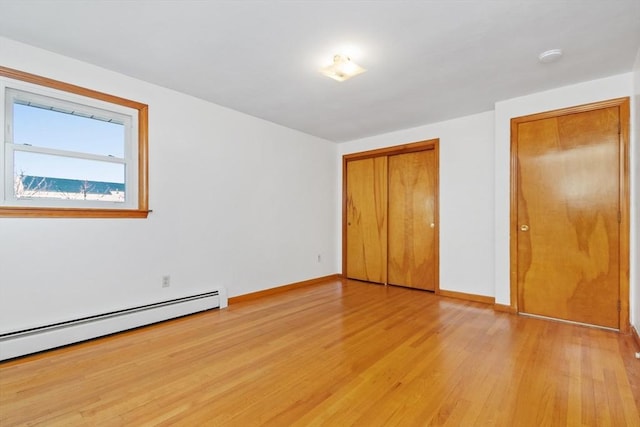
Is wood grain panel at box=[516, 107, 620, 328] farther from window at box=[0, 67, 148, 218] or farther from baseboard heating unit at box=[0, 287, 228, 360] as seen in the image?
window at box=[0, 67, 148, 218]

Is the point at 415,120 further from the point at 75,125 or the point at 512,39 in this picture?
the point at 75,125

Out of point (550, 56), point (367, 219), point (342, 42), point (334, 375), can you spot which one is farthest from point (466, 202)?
point (334, 375)

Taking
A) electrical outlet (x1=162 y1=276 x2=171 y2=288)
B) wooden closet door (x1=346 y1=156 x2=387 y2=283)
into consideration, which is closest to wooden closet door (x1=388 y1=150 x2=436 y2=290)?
wooden closet door (x1=346 y1=156 x2=387 y2=283)

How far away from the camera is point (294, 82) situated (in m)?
2.88

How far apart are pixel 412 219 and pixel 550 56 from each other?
8.21 feet

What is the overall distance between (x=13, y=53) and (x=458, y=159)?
14.7 feet

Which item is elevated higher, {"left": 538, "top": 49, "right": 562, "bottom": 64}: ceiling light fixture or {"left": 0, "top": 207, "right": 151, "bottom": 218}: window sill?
{"left": 538, "top": 49, "right": 562, "bottom": 64}: ceiling light fixture

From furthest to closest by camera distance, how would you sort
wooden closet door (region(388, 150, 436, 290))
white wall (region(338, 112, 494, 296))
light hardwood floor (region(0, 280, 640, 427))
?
wooden closet door (region(388, 150, 436, 290)) → white wall (region(338, 112, 494, 296)) → light hardwood floor (region(0, 280, 640, 427))

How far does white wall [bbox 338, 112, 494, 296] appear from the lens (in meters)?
3.63

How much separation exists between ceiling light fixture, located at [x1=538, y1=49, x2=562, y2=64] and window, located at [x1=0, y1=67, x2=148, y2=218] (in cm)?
352

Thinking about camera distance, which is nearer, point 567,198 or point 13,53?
point 13,53

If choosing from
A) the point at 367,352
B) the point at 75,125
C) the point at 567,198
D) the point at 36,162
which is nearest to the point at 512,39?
the point at 567,198

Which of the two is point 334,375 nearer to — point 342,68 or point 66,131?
point 342,68

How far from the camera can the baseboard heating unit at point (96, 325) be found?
2162 millimetres
